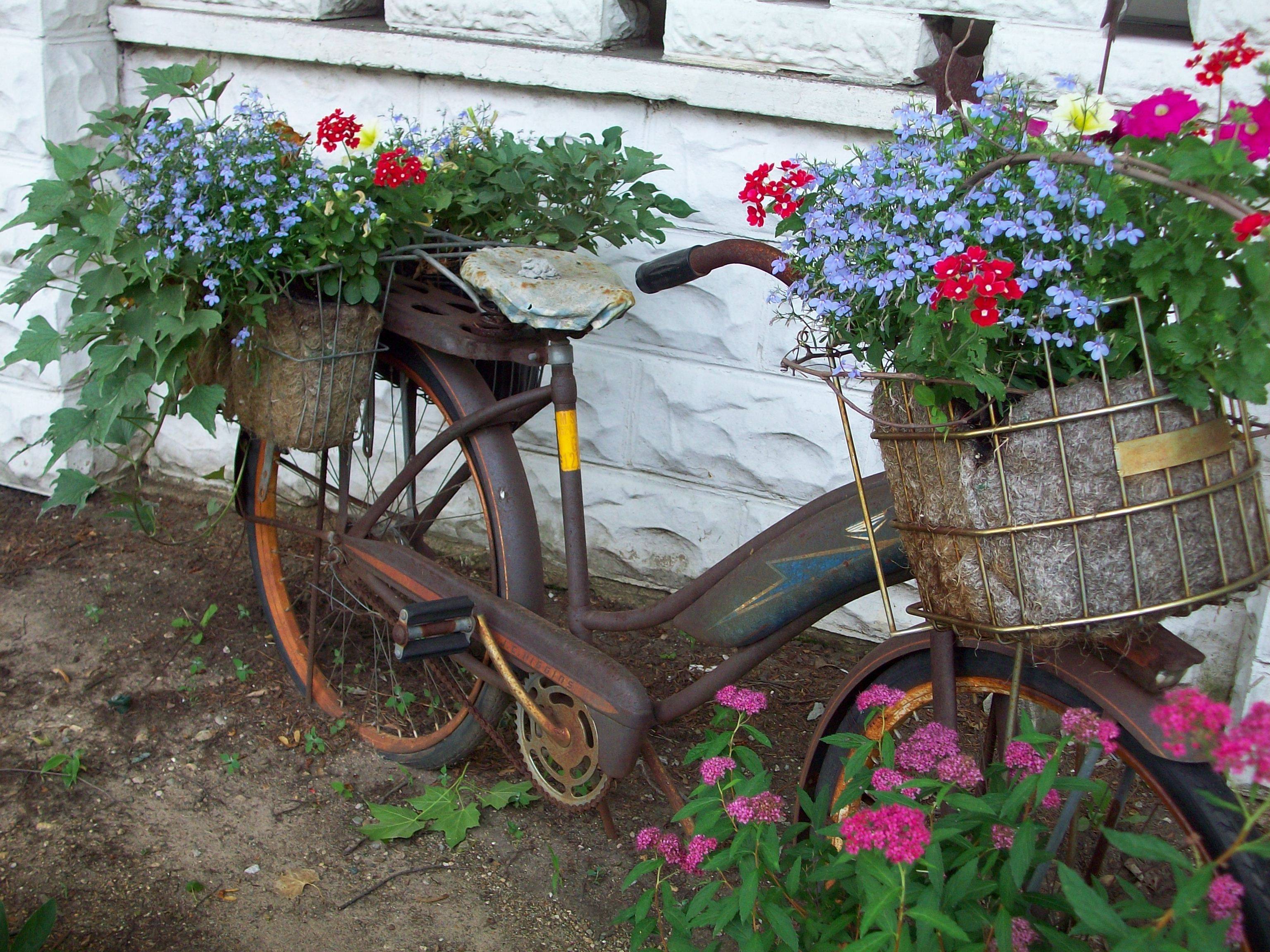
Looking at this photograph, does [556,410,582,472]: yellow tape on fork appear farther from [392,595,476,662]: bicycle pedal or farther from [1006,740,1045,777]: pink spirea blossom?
[1006,740,1045,777]: pink spirea blossom

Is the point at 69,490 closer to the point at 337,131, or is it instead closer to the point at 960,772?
the point at 337,131

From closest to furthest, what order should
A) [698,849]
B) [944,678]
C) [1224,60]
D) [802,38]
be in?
[1224,60]
[698,849]
[944,678]
[802,38]

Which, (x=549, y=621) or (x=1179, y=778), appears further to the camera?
(x=549, y=621)

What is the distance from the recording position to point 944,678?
1631 mm

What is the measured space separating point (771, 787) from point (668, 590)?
860 millimetres

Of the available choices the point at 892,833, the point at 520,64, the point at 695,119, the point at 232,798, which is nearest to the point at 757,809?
the point at 892,833

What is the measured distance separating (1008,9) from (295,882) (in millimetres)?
2427

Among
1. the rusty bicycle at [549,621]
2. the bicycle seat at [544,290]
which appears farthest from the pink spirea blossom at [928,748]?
the bicycle seat at [544,290]

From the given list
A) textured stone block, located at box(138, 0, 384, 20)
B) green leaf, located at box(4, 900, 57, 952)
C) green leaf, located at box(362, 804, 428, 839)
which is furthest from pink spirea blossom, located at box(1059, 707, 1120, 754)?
textured stone block, located at box(138, 0, 384, 20)

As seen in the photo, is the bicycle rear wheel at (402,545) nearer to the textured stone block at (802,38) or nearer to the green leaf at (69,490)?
the green leaf at (69,490)

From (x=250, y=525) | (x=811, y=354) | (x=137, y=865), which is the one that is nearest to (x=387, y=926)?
(x=137, y=865)

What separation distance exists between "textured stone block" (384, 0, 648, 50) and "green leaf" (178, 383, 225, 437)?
Answer: 139cm

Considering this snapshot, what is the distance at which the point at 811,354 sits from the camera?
59.9 inches

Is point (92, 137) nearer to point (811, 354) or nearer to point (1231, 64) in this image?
point (811, 354)
